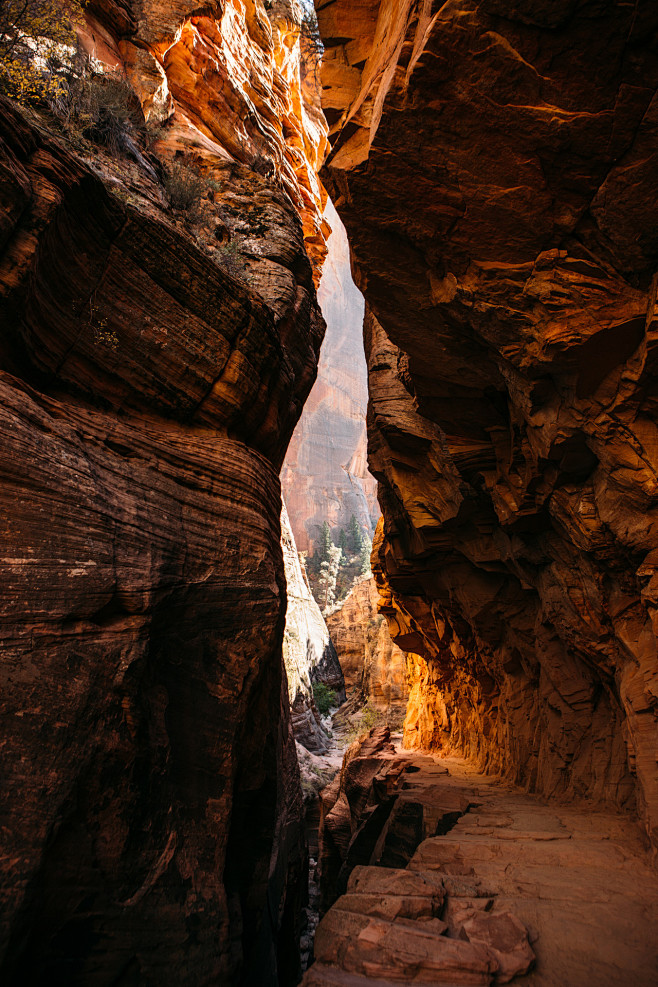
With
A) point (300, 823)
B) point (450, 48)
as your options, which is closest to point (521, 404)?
point (450, 48)

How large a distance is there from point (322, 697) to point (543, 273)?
3438cm

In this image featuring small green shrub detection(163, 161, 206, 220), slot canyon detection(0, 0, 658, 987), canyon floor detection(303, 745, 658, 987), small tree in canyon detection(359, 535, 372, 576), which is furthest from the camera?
small tree in canyon detection(359, 535, 372, 576)

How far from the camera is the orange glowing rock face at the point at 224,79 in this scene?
11961 mm

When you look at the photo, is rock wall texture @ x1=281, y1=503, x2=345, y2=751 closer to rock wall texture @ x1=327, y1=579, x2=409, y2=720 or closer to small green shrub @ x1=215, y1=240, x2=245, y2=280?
rock wall texture @ x1=327, y1=579, x2=409, y2=720

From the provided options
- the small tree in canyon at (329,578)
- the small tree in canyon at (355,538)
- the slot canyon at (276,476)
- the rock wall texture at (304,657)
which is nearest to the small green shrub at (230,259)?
the slot canyon at (276,476)

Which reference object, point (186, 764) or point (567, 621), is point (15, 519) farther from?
point (567, 621)

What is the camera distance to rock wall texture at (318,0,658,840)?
471 centimetres

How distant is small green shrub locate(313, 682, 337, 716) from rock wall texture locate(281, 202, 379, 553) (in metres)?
22.8

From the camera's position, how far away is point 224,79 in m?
14.8

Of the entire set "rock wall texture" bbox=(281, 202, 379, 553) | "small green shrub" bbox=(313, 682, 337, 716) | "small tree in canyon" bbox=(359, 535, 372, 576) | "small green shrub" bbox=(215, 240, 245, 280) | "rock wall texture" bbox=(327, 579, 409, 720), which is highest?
"rock wall texture" bbox=(281, 202, 379, 553)

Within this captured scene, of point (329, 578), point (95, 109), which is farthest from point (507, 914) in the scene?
point (329, 578)

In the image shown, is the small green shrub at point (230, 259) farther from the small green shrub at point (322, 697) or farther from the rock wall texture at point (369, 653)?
the small green shrub at point (322, 697)

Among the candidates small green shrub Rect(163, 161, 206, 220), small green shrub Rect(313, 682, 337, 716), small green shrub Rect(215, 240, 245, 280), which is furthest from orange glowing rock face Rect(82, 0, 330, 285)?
small green shrub Rect(313, 682, 337, 716)

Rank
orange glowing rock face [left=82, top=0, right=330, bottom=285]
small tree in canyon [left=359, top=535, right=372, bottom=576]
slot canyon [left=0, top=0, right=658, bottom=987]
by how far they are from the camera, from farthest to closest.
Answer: small tree in canyon [left=359, top=535, right=372, bottom=576]
orange glowing rock face [left=82, top=0, right=330, bottom=285]
slot canyon [left=0, top=0, right=658, bottom=987]
